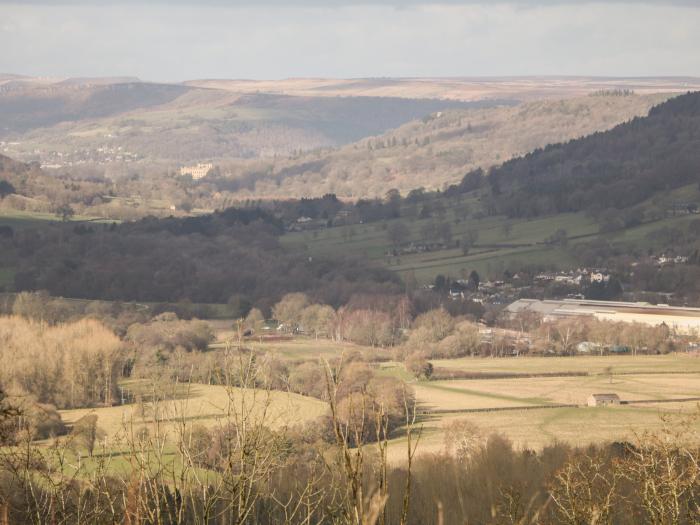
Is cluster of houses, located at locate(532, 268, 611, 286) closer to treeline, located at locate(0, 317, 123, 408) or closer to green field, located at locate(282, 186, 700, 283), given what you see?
green field, located at locate(282, 186, 700, 283)

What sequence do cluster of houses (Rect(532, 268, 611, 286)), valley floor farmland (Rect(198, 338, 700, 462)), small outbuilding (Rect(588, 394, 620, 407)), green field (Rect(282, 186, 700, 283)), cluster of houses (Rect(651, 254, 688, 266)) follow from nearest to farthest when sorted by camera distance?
1. valley floor farmland (Rect(198, 338, 700, 462))
2. small outbuilding (Rect(588, 394, 620, 407))
3. cluster of houses (Rect(532, 268, 611, 286))
4. cluster of houses (Rect(651, 254, 688, 266))
5. green field (Rect(282, 186, 700, 283))

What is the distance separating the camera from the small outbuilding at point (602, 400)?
46.2 metres

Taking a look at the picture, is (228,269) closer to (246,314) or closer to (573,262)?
(246,314)

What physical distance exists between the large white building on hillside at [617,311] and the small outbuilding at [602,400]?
75.5 feet

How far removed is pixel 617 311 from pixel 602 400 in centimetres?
3107

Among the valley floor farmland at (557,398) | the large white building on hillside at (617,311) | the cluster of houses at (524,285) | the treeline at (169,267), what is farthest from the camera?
the treeline at (169,267)

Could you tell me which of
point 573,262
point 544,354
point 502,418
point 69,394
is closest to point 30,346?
point 69,394

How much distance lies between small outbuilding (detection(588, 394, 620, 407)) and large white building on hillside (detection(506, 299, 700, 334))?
2300cm

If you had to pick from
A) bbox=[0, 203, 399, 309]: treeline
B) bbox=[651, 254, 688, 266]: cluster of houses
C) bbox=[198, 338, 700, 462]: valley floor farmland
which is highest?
bbox=[198, 338, 700, 462]: valley floor farmland

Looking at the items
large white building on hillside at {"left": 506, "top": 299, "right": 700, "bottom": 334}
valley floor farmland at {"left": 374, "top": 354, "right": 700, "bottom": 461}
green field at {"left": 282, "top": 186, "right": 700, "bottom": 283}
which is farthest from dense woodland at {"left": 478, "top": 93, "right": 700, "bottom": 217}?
valley floor farmland at {"left": 374, "top": 354, "right": 700, "bottom": 461}

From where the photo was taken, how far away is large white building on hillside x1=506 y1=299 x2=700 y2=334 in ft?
232

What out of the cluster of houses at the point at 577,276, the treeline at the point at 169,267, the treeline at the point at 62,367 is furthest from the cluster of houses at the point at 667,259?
the treeline at the point at 62,367

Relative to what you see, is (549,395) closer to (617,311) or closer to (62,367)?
(62,367)

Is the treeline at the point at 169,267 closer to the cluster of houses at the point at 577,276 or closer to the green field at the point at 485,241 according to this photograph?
the green field at the point at 485,241
